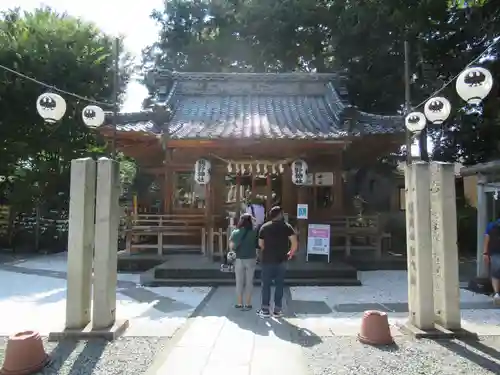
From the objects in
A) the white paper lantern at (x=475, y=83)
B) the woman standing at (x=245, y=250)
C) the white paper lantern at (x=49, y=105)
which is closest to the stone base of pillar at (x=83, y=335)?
the woman standing at (x=245, y=250)

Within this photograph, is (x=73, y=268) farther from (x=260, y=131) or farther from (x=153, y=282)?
(x=260, y=131)

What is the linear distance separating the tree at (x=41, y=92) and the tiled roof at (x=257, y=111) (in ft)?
12.6

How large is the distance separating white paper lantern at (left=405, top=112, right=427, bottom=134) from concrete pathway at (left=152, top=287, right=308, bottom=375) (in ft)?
20.4

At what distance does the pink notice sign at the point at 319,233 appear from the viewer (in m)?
11.2

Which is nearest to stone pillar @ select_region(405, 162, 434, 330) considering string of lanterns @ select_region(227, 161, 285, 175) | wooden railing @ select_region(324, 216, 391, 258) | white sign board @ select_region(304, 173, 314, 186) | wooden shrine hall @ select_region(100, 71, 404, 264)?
wooden shrine hall @ select_region(100, 71, 404, 264)

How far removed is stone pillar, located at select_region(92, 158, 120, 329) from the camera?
5.70 meters

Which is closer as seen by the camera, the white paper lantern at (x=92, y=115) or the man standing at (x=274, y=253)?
the man standing at (x=274, y=253)

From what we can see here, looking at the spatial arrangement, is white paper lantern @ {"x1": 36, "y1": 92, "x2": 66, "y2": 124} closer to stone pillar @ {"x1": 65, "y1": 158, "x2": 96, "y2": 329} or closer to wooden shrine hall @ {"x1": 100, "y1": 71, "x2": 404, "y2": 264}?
wooden shrine hall @ {"x1": 100, "y1": 71, "x2": 404, "y2": 264}

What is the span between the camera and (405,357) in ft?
15.8

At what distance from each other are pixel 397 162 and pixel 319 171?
7.88 m

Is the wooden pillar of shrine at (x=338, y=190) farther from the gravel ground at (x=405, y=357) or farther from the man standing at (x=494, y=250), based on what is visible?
the gravel ground at (x=405, y=357)

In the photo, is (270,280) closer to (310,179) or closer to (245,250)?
(245,250)

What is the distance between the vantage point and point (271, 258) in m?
6.73

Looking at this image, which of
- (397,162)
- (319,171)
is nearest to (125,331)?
(319,171)
